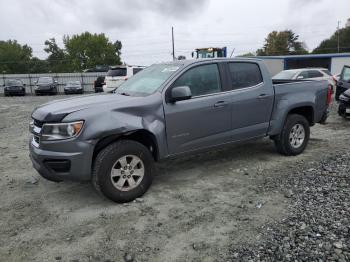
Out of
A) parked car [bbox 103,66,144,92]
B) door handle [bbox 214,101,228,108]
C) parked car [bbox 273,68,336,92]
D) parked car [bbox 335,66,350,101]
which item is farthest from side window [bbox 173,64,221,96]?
parked car [bbox 103,66,144,92]

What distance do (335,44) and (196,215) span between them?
285 ft

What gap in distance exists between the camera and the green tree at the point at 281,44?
3223 inches

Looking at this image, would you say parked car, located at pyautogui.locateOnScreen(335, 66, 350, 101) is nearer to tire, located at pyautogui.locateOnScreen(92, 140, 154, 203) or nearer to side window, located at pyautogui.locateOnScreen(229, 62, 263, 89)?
side window, located at pyautogui.locateOnScreen(229, 62, 263, 89)

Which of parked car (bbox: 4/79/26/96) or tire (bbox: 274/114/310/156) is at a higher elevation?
parked car (bbox: 4/79/26/96)

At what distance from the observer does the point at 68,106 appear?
4547 mm

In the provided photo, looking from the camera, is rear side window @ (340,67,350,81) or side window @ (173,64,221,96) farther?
rear side window @ (340,67,350,81)

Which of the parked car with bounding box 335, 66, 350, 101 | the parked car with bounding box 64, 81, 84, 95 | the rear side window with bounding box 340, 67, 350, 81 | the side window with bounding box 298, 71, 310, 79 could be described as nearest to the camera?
the parked car with bounding box 335, 66, 350, 101

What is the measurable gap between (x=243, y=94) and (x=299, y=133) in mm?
1612

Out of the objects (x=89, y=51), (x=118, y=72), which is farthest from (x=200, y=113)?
(x=89, y=51)

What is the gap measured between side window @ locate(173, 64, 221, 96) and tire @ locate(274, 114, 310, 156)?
1.64 meters

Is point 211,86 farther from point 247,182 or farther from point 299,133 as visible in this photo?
point 299,133

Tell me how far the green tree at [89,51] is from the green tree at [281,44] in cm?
3534

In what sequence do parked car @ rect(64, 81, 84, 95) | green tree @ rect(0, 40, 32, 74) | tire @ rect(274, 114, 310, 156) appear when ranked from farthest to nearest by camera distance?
green tree @ rect(0, 40, 32, 74)
parked car @ rect(64, 81, 84, 95)
tire @ rect(274, 114, 310, 156)

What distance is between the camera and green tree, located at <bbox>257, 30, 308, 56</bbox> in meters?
81.9
